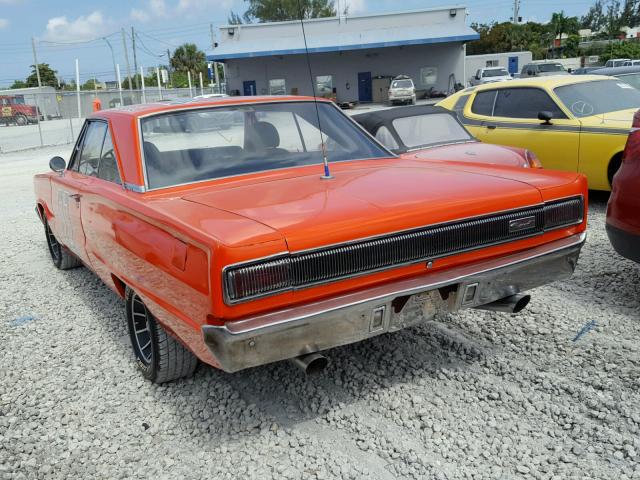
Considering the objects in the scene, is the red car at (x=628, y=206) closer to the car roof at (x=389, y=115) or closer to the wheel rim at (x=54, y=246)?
the car roof at (x=389, y=115)

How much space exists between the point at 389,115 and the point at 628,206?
3396mm

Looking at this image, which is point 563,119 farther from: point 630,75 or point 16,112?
point 16,112

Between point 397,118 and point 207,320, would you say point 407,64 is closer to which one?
point 397,118

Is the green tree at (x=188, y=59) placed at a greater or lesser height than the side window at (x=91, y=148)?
greater

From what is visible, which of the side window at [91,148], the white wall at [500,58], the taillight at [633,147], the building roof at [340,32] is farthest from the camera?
the white wall at [500,58]

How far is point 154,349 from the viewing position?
11.0 ft

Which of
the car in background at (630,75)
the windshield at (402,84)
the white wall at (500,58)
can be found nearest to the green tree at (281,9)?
the white wall at (500,58)

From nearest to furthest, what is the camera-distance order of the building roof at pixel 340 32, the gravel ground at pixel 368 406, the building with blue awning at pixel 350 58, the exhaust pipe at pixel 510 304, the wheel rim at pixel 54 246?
the gravel ground at pixel 368 406
the exhaust pipe at pixel 510 304
the wheel rim at pixel 54 246
the building roof at pixel 340 32
the building with blue awning at pixel 350 58

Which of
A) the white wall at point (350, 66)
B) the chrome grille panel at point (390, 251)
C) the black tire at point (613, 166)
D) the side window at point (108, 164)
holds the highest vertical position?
the white wall at point (350, 66)

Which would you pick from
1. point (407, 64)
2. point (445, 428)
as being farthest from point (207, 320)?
point (407, 64)

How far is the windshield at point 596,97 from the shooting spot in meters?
7.45

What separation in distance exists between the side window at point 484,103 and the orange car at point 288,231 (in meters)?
4.76

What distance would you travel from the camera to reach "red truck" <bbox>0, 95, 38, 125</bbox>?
112ft

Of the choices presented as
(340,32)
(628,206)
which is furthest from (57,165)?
(340,32)
